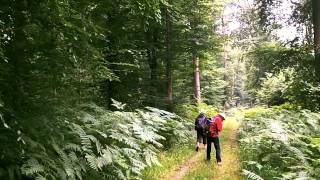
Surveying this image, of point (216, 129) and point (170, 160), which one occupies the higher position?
point (216, 129)

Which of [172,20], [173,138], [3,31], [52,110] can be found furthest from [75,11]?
[172,20]

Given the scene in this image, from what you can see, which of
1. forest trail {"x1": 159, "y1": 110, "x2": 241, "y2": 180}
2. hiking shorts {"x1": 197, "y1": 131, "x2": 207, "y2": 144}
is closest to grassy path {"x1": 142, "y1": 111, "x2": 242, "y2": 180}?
forest trail {"x1": 159, "y1": 110, "x2": 241, "y2": 180}

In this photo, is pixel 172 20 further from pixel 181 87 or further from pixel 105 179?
pixel 105 179

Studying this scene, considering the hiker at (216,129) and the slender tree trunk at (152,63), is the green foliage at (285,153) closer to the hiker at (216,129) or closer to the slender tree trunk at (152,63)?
the hiker at (216,129)

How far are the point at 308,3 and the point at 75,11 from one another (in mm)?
13792

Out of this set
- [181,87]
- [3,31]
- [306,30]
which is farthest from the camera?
[181,87]

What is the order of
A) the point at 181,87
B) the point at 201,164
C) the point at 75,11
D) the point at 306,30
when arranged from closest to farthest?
the point at 75,11 < the point at 201,164 < the point at 306,30 < the point at 181,87

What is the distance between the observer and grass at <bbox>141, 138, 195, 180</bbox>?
1126 cm

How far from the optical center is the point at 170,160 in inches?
525

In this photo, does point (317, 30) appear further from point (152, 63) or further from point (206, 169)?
point (206, 169)

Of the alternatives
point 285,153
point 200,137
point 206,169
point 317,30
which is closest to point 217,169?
point 206,169

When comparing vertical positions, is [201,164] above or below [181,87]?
below

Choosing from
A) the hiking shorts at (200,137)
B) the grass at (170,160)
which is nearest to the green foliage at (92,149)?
the grass at (170,160)

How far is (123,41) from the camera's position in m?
14.4
